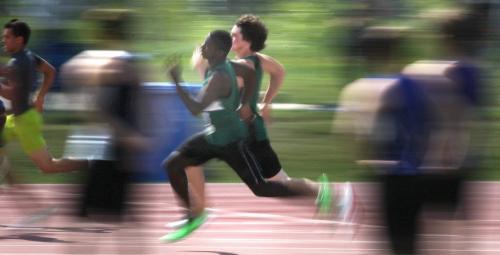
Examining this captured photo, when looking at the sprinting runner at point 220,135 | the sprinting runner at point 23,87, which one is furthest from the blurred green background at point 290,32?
the sprinting runner at point 220,135

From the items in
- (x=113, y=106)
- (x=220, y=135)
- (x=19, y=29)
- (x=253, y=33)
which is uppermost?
(x=113, y=106)

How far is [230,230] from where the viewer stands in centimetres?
876

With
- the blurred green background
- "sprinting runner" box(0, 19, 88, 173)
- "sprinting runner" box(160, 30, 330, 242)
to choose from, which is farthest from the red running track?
the blurred green background

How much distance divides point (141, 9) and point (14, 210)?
510 inches

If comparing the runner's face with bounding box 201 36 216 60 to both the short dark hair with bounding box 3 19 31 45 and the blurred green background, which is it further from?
the blurred green background

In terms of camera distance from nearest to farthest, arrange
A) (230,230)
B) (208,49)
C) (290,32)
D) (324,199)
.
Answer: (208,49), (324,199), (230,230), (290,32)

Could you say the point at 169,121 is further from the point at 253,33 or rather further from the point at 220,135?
the point at 220,135

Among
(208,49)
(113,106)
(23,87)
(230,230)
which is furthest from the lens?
(230,230)

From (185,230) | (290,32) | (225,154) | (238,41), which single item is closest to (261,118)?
(238,41)

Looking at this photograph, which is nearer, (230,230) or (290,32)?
(230,230)

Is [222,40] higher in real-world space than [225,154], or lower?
higher

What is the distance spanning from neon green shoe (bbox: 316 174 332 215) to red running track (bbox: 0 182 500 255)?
0.29ft

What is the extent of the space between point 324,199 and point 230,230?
1034mm

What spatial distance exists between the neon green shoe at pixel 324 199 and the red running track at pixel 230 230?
89 millimetres
